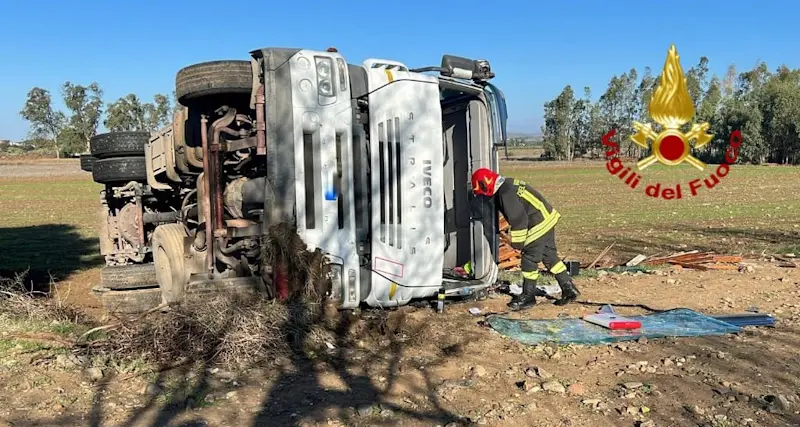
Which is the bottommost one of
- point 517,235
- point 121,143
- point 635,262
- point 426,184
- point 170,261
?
point 635,262

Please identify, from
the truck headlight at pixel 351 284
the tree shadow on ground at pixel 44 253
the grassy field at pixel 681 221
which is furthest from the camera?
the grassy field at pixel 681 221

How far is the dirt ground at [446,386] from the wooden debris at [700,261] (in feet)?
9.44

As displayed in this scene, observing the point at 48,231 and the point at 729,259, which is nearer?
the point at 729,259

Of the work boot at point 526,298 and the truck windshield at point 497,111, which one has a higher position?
the truck windshield at point 497,111

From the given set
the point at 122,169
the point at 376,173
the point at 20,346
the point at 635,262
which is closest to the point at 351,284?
the point at 376,173

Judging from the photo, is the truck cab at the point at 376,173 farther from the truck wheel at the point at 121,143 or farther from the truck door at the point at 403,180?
the truck wheel at the point at 121,143

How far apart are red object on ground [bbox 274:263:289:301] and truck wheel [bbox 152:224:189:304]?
3.50 ft

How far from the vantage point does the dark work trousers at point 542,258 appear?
6305mm

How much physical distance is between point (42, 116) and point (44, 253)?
279 feet

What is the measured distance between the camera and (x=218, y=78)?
16.5ft

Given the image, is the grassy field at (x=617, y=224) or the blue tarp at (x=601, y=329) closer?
the blue tarp at (x=601, y=329)

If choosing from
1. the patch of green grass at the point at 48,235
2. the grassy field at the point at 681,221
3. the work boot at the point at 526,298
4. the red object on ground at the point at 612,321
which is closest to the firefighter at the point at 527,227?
the work boot at the point at 526,298

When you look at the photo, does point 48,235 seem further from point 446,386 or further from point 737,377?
point 737,377

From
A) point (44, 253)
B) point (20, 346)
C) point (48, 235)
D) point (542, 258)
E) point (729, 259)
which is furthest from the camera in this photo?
point (48, 235)
